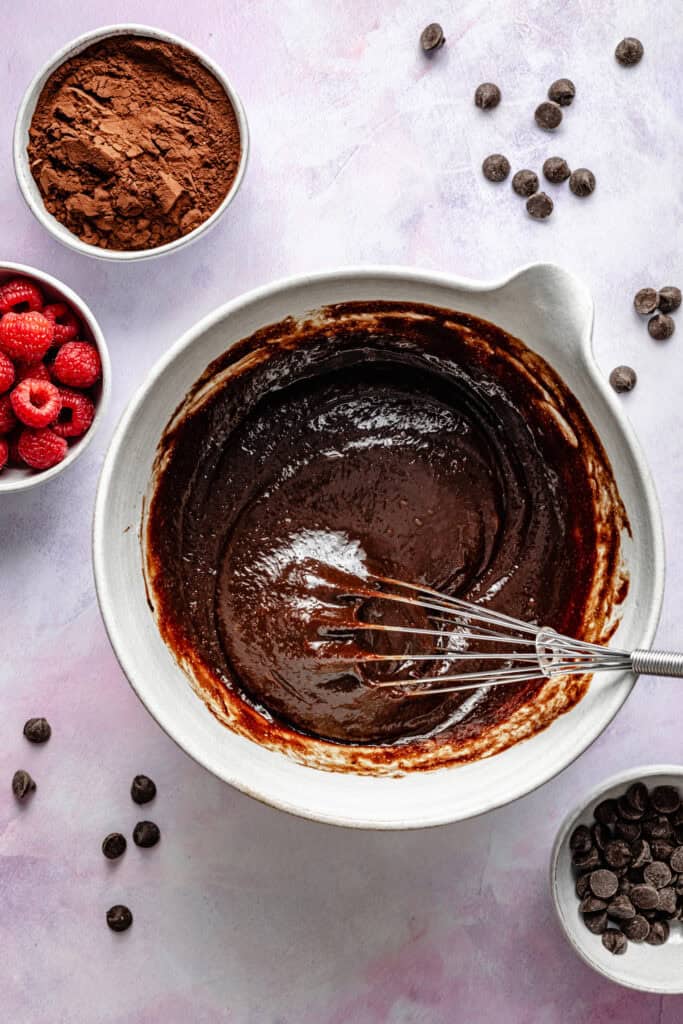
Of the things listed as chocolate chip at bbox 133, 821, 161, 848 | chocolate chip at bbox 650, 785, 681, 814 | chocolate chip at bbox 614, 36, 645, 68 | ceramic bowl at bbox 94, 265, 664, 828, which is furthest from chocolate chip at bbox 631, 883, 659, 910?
chocolate chip at bbox 614, 36, 645, 68

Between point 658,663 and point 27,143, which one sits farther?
point 27,143

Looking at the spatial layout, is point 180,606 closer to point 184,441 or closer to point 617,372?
point 184,441

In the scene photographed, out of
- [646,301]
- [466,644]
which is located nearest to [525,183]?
[646,301]

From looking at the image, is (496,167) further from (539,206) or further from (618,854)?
(618,854)

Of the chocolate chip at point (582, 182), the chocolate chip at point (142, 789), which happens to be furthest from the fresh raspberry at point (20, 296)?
the chocolate chip at point (582, 182)

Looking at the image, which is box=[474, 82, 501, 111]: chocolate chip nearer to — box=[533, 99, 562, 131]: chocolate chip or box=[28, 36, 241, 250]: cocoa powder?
box=[533, 99, 562, 131]: chocolate chip

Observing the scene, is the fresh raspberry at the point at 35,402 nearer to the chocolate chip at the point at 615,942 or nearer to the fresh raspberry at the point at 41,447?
the fresh raspberry at the point at 41,447
